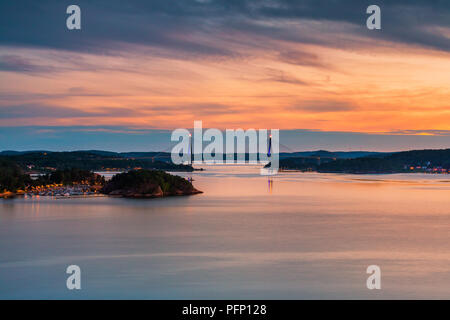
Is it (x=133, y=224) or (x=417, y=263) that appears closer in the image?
(x=417, y=263)

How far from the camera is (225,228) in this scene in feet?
106

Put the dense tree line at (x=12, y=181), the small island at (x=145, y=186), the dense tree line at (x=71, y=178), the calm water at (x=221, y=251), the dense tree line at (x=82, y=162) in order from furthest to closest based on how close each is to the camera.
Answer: the dense tree line at (x=82, y=162) < the dense tree line at (x=71, y=178) < the dense tree line at (x=12, y=181) < the small island at (x=145, y=186) < the calm water at (x=221, y=251)

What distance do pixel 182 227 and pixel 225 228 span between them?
2.71 metres

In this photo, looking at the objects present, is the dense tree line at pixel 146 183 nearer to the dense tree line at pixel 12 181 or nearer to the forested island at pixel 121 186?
the forested island at pixel 121 186

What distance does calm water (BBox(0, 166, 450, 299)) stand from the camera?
17094 mm

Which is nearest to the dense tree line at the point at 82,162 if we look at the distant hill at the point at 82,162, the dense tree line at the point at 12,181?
the distant hill at the point at 82,162

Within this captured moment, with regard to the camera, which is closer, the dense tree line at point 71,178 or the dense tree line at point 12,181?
the dense tree line at point 12,181

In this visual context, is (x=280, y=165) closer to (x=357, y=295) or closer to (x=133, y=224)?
(x=133, y=224)

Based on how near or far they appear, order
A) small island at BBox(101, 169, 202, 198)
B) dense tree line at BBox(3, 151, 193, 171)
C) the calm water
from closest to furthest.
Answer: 1. the calm water
2. small island at BBox(101, 169, 202, 198)
3. dense tree line at BBox(3, 151, 193, 171)

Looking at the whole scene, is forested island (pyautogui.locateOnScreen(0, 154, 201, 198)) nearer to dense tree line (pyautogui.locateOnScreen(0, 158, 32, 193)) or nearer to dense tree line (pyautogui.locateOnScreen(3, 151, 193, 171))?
dense tree line (pyautogui.locateOnScreen(0, 158, 32, 193))

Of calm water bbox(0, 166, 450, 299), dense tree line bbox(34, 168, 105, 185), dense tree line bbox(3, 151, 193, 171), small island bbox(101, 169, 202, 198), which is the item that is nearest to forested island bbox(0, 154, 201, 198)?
small island bbox(101, 169, 202, 198)

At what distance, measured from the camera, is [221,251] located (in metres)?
24.0

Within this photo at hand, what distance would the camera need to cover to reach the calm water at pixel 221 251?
1709cm
